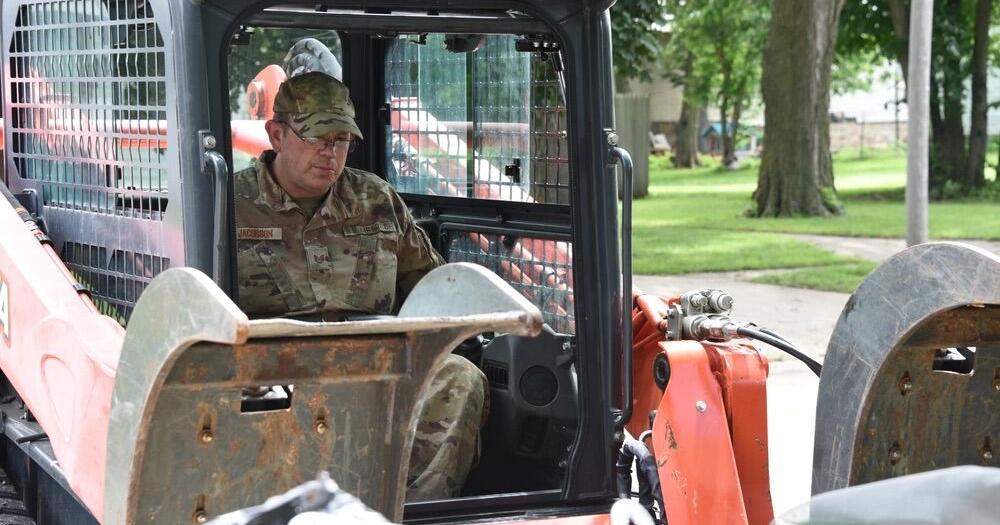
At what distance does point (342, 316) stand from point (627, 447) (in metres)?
1.04

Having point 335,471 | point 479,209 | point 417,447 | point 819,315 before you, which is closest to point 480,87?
point 479,209

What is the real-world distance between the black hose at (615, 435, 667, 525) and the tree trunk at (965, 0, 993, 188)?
20998 mm

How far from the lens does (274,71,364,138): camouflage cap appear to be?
13.8ft

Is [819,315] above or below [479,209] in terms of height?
below

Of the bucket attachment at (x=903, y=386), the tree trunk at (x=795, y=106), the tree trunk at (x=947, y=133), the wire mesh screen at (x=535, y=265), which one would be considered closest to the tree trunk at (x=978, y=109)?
the tree trunk at (x=947, y=133)

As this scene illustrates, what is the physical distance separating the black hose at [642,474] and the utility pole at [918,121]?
611 cm

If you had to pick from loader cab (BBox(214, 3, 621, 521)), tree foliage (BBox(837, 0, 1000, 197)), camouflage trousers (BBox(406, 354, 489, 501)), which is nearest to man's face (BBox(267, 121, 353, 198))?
loader cab (BBox(214, 3, 621, 521))

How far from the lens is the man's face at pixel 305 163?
167 inches

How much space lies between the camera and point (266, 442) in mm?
2836

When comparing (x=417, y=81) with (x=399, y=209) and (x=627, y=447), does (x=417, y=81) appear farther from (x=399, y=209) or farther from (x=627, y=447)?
(x=627, y=447)

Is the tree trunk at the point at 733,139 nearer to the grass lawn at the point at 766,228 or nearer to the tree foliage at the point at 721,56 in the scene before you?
the tree foliage at the point at 721,56

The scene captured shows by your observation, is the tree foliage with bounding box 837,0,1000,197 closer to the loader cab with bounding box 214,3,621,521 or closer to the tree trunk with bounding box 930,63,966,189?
the tree trunk with bounding box 930,63,966,189

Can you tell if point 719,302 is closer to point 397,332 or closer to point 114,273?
point 397,332

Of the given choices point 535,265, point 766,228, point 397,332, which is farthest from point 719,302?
point 766,228
